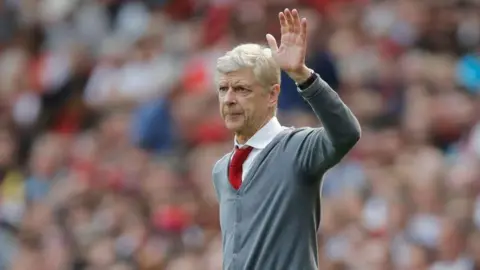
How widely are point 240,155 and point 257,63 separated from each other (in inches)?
14.0

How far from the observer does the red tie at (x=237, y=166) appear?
5.54m

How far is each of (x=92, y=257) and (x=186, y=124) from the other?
2.00 m

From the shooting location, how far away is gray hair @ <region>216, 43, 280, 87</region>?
214 inches

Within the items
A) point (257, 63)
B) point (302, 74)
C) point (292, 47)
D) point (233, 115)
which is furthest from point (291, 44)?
point (233, 115)

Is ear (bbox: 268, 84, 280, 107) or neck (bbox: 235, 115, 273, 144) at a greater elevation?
ear (bbox: 268, 84, 280, 107)

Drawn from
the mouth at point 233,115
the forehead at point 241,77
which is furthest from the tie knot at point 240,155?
the forehead at point 241,77

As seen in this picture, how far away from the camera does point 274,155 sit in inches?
213

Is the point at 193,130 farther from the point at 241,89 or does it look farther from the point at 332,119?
the point at 332,119

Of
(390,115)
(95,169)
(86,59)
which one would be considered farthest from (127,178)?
(86,59)

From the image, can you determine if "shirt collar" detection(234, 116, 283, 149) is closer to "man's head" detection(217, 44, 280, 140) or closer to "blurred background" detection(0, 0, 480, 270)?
"man's head" detection(217, 44, 280, 140)

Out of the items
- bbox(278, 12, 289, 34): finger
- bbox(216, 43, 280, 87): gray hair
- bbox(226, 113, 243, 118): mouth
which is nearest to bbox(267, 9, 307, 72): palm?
bbox(278, 12, 289, 34): finger

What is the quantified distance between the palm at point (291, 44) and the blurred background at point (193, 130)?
143 inches

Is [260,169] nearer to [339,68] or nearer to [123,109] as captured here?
[339,68]

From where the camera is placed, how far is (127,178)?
440 inches
